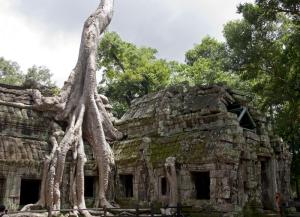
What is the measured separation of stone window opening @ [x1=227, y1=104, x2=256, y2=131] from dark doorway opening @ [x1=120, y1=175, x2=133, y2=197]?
5.36m

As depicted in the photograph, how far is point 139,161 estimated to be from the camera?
1598 centimetres

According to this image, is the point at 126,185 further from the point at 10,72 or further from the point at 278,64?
the point at 10,72

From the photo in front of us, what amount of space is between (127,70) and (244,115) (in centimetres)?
1401

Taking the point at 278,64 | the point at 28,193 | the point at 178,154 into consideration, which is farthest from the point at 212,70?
the point at 28,193

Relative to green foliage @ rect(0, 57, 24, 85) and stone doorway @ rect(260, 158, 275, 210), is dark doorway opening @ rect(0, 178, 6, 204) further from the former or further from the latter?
green foliage @ rect(0, 57, 24, 85)

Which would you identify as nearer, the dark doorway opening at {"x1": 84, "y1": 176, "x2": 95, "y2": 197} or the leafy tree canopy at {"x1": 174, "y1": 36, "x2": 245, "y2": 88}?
the dark doorway opening at {"x1": 84, "y1": 176, "x2": 95, "y2": 197}

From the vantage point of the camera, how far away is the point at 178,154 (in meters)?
14.5

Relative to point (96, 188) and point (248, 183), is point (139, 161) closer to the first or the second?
point (96, 188)

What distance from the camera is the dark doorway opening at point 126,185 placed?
55.8 feet

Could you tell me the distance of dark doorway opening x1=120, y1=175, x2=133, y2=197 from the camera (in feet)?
55.8

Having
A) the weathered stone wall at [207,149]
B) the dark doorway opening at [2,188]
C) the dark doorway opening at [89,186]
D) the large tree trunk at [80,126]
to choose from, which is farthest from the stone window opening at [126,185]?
the dark doorway opening at [2,188]

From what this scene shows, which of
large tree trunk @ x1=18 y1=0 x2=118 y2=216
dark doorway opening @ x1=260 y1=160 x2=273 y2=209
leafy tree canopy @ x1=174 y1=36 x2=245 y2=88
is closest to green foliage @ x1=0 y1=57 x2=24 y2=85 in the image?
leafy tree canopy @ x1=174 y1=36 x2=245 y2=88

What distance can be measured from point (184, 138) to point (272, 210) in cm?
446

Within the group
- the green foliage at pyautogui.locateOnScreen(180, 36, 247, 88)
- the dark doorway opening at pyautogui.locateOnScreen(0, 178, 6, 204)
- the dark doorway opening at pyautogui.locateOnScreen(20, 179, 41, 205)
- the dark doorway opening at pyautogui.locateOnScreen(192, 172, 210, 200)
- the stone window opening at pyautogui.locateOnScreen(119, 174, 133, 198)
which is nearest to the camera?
the dark doorway opening at pyautogui.locateOnScreen(0, 178, 6, 204)
